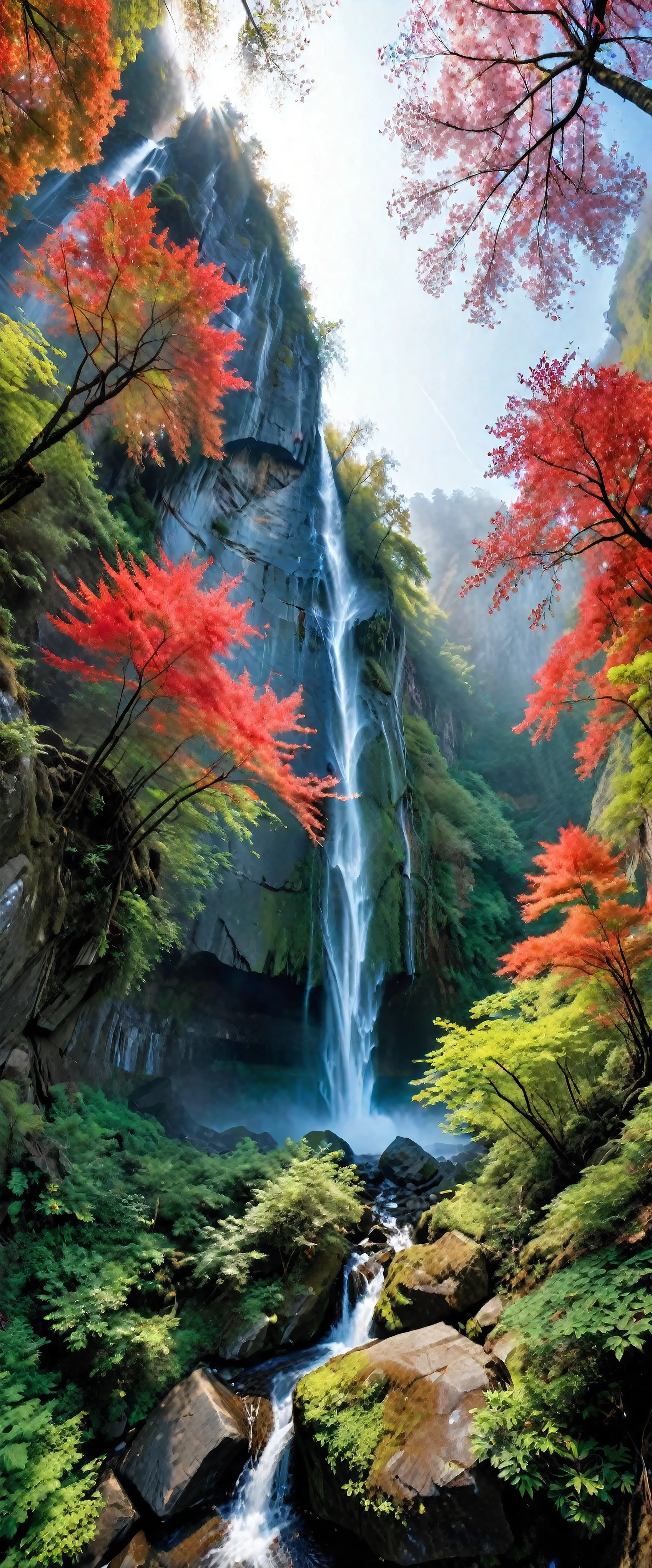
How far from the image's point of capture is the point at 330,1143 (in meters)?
9.18

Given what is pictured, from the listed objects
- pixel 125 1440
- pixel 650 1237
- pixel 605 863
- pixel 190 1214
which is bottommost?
pixel 125 1440

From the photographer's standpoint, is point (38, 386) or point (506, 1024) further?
point (38, 386)

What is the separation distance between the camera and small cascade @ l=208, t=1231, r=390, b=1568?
12.1 ft

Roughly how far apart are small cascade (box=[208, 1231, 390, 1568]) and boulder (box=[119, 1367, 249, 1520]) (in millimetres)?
190

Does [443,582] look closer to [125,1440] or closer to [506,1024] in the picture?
[506,1024]

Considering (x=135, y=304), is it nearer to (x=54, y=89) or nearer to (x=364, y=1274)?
(x=54, y=89)

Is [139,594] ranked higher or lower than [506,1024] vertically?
higher

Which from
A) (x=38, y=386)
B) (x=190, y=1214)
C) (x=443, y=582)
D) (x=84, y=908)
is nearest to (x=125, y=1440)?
(x=190, y=1214)

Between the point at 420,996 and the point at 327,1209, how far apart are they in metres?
9.55

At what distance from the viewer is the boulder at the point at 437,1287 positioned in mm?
4918

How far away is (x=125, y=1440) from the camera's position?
4.27 metres

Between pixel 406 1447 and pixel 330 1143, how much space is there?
5900 mm

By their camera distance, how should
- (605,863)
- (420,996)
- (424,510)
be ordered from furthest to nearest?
(424,510)
(420,996)
(605,863)

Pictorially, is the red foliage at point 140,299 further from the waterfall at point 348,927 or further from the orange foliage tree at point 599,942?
the waterfall at point 348,927
